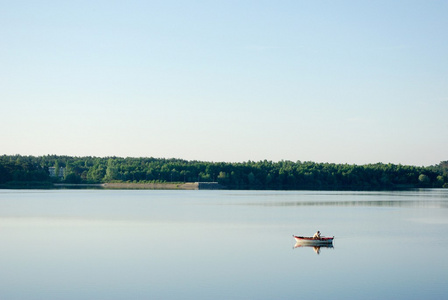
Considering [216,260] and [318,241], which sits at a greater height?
[318,241]

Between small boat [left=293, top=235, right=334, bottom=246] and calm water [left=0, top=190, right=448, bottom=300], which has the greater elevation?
small boat [left=293, top=235, right=334, bottom=246]

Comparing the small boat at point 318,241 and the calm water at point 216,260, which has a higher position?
the small boat at point 318,241

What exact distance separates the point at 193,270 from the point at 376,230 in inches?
886

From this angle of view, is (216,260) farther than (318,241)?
No

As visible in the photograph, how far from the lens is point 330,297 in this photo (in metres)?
22.3

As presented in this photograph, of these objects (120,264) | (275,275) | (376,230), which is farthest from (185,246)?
(376,230)

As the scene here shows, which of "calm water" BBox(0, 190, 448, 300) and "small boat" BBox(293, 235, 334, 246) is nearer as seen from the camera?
"calm water" BBox(0, 190, 448, 300)

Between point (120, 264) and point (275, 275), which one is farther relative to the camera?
point (120, 264)

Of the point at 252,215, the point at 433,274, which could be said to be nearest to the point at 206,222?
the point at 252,215

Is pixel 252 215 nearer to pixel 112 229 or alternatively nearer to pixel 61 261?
pixel 112 229

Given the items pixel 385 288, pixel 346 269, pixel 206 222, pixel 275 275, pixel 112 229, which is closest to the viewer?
pixel 385 288

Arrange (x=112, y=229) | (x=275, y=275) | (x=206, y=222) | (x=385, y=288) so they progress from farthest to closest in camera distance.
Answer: (x=206, y=222) < (x=112, y=229) < (x=275, y=275) < (x=385, y=288)

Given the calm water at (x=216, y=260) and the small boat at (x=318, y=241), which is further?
the small boat at (x=318, y=241)

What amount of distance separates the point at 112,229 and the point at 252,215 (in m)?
19.1
